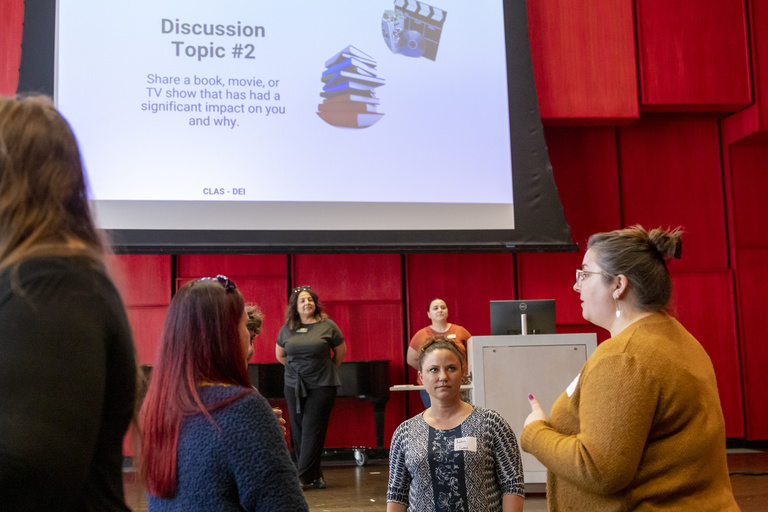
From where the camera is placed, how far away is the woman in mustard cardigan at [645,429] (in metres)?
1.44

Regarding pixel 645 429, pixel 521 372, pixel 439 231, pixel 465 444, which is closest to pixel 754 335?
pixel 439 231

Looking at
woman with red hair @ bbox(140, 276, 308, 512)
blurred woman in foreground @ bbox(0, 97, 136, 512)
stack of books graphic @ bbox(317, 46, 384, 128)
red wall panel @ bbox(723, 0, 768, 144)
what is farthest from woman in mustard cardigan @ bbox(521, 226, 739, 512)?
red wall panel @ bbox(723, 0, 768, 144)

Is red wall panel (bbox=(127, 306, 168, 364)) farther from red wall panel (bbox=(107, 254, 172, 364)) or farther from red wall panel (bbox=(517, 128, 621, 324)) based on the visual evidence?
red wall panel (bbox=(517, 128, 621, 324))

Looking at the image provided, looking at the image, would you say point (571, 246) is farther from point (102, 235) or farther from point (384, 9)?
point (102, 235)

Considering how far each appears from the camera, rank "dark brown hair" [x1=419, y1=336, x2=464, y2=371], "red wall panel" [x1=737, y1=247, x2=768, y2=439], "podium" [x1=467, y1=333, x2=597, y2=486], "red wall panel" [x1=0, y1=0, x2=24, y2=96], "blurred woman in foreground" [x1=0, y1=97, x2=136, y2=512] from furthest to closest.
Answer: "red wall panel" [x1=737, y1=247, x2=768, y2=439]
"red wall panel" [x1=0, y1=0, x2=24, y2=96]
"podium" [x1=467, y1=333, x2=597, y2=486]
"dark brown hair" [x1=419, y1=336, x2=464, y2=371]
"blurred woman in foreground" [x1=0, y1=97, x2=136, y2=512]

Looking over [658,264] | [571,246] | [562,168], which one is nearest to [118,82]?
[571,246]

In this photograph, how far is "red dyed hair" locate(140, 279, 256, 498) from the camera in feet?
4.35

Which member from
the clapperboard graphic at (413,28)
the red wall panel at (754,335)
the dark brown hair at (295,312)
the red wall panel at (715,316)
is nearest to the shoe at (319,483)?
the dark brown hair at (295,312)

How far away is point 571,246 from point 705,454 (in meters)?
4.39

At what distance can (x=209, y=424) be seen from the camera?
4.22 ft

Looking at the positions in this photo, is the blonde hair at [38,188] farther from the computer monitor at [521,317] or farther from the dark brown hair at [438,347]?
the computer monitor at [521,317]

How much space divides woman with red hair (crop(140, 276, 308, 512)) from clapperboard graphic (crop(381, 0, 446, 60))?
461 centimetres

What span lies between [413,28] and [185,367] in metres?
4.85

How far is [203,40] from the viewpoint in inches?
212
